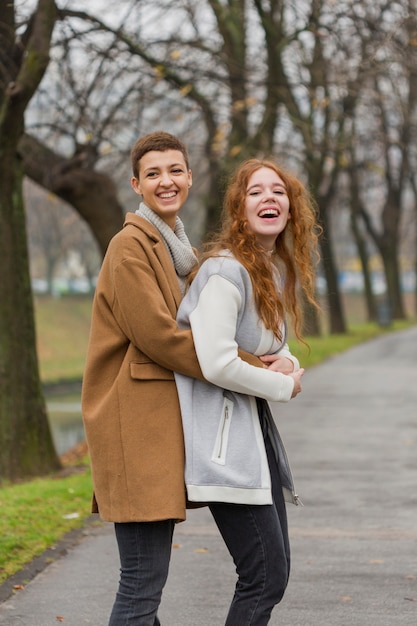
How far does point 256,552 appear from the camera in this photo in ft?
11.3

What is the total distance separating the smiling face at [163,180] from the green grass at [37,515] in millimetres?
2718

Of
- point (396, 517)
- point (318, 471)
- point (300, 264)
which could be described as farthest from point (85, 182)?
point (300, 264)

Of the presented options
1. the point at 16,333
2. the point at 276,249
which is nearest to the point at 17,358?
the point at 16,333

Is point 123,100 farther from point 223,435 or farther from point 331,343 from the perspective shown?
point 331,343

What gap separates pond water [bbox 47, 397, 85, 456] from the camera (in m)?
15.4

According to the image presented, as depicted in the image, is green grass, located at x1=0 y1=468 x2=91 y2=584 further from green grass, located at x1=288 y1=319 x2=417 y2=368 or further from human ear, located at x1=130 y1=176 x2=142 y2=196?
green grass, located at x1=288 y1=319 x2=417 y2=368

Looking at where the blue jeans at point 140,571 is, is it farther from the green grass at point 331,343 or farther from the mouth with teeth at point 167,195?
the green grass at point 331,343

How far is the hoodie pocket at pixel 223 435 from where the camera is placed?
336 centimetres

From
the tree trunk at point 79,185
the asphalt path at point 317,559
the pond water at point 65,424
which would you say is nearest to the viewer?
the asphalt path at point 317,559

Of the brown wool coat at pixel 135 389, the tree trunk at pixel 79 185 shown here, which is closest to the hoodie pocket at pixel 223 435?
the brown wool coat at pixel 135 389

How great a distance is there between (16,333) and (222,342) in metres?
6.74

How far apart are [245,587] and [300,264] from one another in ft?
3.48

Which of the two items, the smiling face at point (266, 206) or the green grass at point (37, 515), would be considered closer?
the smiling face at point (266, 206)

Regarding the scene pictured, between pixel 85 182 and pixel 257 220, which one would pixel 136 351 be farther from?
pixel 85 182
